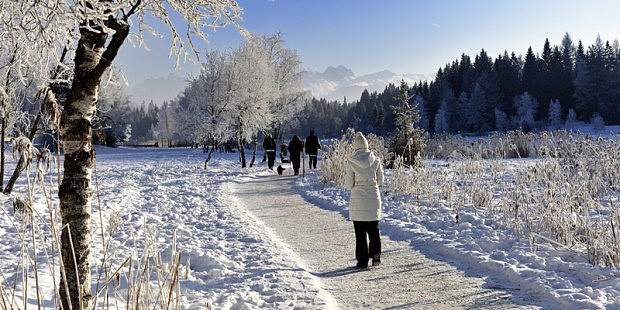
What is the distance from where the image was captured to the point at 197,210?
9.79 meters

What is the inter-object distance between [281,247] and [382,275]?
1.88 metres

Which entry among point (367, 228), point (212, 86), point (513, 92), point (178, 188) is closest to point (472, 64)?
point (513, 92)

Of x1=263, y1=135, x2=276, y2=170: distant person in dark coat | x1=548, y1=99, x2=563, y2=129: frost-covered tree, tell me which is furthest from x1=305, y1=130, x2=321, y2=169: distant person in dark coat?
x1=548, y1=99, x2=563, y2=129: frost-covered tree

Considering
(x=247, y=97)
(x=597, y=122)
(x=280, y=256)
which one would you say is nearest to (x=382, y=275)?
(x=280, y=256)

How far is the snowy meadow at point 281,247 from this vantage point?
2520mm

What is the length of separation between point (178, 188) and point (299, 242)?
7926 millimetres

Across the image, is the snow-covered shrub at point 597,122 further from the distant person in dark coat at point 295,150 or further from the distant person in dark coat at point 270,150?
the distant person in dark coat at point 295,150

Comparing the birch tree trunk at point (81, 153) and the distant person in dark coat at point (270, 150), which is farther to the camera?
the distant person in dark coat at point (270, 150)

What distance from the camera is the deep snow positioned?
4137 mm

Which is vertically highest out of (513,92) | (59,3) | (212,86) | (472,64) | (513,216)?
(472,64)

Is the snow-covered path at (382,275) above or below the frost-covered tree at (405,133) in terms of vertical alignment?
below

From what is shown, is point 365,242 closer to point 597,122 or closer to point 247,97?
point 247,97

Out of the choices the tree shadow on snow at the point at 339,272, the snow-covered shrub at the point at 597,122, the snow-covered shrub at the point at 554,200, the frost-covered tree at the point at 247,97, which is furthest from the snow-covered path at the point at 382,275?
the snow-covered shrub at the point at 597,122

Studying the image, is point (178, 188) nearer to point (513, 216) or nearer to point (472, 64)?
point (513, 216)
